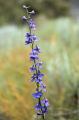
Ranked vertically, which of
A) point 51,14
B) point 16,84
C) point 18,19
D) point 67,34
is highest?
point 51,14

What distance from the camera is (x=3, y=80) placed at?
4125 mm

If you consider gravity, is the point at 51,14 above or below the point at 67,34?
above

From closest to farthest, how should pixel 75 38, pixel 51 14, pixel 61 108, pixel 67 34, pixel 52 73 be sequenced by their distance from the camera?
pixel 61 108, pixel 52 73, pixel 75 38, pixel 67 34, pixel 51 14

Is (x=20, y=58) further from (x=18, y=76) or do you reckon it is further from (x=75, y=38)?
(x=75, y=38)

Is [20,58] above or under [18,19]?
above

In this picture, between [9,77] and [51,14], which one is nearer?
[9,77]

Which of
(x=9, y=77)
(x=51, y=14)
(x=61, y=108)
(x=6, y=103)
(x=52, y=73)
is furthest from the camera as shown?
(x=51, y=14)

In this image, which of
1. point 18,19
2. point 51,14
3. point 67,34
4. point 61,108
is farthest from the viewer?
point 51,14

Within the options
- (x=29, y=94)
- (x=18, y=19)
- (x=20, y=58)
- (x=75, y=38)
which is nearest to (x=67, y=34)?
(x=75, y=38)

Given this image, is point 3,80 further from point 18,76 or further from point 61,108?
point 61,108

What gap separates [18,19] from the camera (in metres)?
1.68

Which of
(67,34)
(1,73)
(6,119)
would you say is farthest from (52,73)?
(67,34)

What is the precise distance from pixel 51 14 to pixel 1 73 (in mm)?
14947

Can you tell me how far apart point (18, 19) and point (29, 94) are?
1.91 meters
